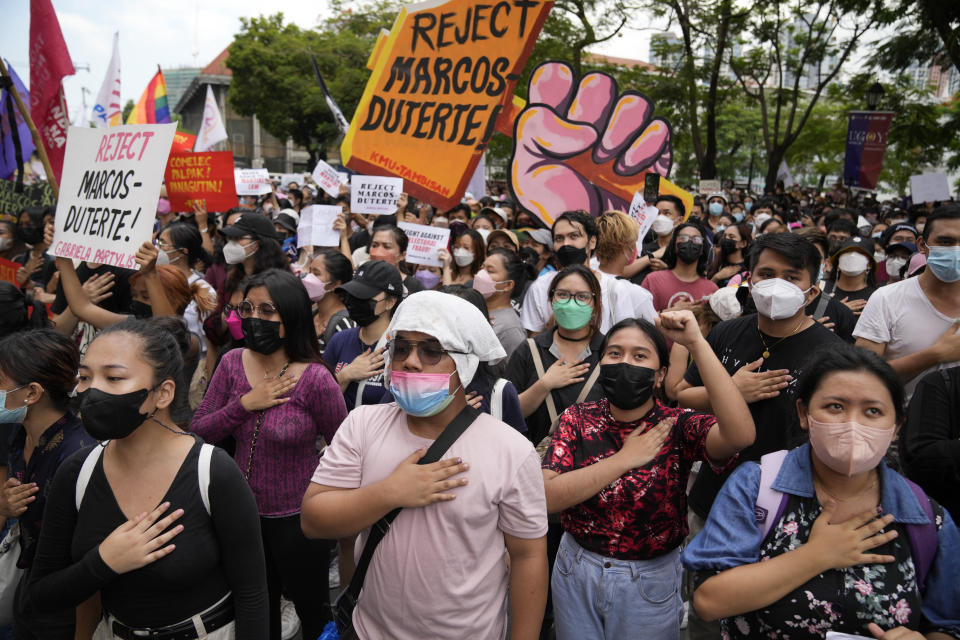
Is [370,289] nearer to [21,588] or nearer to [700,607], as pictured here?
[21,588]

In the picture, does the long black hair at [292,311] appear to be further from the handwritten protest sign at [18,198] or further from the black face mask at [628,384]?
the handwritten protest sign at [18,198]

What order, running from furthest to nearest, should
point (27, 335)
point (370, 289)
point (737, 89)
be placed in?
point (737, 89) → point (370, 289) → point (27, 335)

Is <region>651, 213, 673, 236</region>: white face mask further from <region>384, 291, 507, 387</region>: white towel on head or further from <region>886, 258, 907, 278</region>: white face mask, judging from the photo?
<region>384, 291, 507, 387</region>: white towel on head

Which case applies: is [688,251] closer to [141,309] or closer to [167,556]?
[141,309]

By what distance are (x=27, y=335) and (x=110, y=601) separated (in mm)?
1244

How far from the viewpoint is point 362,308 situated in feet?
12.1

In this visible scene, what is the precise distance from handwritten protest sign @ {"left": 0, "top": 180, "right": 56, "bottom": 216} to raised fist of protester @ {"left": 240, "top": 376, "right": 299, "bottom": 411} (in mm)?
6652

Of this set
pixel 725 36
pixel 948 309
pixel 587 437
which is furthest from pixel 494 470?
pixel 725 36

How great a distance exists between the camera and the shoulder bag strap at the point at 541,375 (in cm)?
321

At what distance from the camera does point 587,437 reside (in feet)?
8.30

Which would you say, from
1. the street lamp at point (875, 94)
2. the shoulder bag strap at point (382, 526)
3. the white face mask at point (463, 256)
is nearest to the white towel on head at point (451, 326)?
the shoulder bag strap at point (382, 526)

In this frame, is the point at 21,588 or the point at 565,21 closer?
the point at 21,588

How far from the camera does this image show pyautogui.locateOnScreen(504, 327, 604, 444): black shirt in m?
3.23

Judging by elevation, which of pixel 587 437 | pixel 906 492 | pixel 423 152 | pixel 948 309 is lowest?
pixel 587 437
